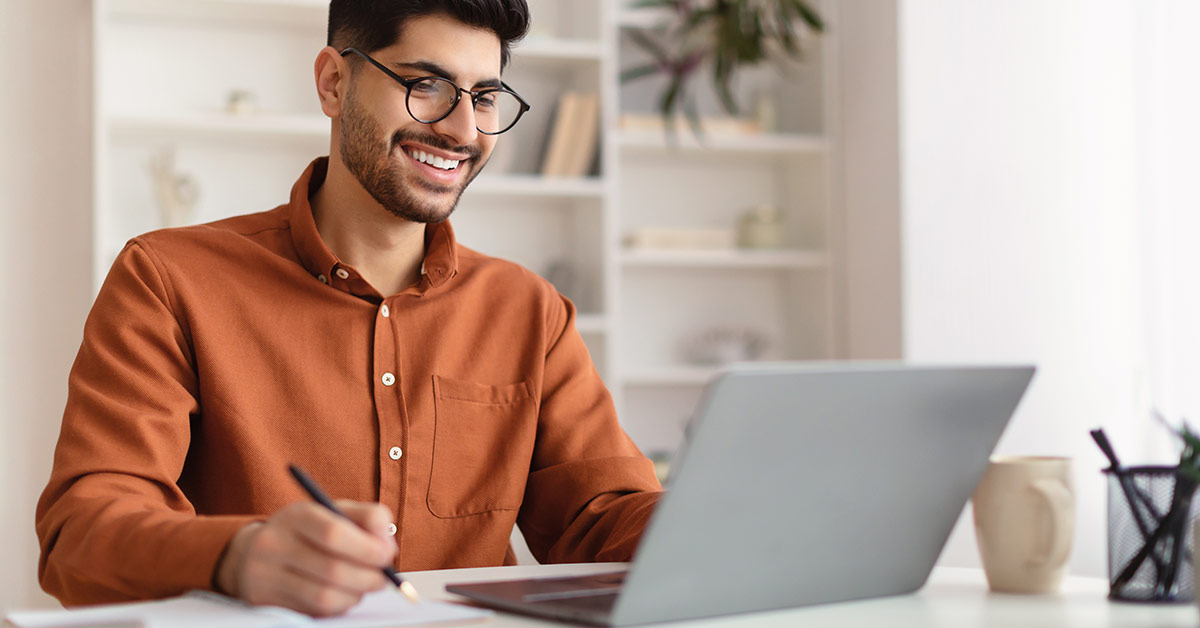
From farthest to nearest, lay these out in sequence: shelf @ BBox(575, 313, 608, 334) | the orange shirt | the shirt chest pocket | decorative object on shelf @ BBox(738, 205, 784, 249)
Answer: decorative object on shelf @ BBox(738, 205, 784, 249)
shelf @ BBox(575, 313, 608, 334)
the shirt chest pocket
the orange shirt

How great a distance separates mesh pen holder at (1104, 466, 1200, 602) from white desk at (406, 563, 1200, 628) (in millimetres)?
14

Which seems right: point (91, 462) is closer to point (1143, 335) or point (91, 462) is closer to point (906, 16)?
point (906, 16)

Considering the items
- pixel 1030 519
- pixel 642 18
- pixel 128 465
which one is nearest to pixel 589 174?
pixel 642 18

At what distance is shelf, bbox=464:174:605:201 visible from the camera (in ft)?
10.6

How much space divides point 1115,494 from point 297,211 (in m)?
1.04

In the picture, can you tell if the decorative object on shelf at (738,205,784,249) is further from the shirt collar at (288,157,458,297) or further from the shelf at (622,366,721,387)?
the shirt collar at (288,157,458,297)

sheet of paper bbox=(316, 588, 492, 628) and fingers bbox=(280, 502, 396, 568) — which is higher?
fingers bbox=(280, 502, 396, 568)

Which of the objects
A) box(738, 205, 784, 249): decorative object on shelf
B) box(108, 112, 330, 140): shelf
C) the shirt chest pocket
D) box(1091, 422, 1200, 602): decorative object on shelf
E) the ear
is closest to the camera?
box(1091, 422, 1200, 602): decorative object on shelf

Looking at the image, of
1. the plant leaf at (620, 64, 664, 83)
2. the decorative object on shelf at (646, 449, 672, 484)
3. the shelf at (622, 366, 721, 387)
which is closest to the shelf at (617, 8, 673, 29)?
the plant leaf at (620, 64, 664, 83)

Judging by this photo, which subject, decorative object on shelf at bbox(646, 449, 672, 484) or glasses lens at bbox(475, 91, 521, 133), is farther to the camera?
decorative object on shelf at bbox(646, 449, 672, 484)

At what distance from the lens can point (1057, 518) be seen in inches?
35.8

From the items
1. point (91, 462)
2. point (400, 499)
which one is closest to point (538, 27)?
point (400, 499)

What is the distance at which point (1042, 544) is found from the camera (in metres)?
0.92

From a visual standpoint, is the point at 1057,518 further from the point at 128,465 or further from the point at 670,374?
the point at 670,374
